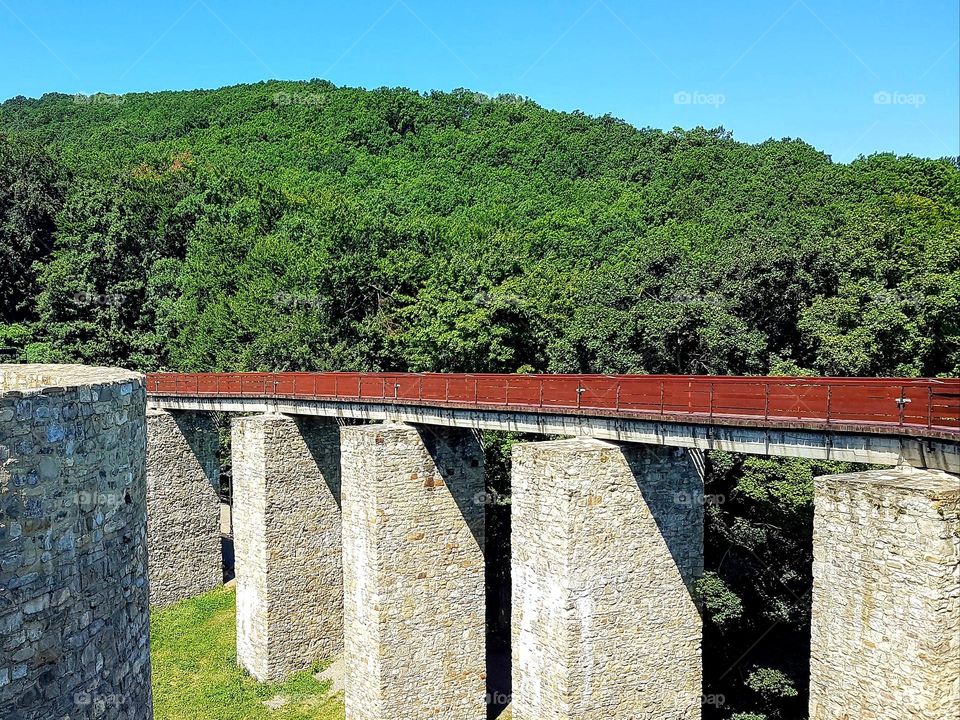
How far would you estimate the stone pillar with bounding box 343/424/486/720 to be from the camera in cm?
1878

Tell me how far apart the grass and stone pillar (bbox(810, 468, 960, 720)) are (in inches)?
568

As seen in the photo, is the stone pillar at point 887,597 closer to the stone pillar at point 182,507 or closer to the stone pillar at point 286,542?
the stone pillar at point 286,542

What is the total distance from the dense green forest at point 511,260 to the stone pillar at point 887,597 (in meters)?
8.98

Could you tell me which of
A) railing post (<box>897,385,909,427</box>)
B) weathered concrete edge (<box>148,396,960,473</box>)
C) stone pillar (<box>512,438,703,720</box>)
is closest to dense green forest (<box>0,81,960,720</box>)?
stone pillar (<box>512,438,703,720</box>)

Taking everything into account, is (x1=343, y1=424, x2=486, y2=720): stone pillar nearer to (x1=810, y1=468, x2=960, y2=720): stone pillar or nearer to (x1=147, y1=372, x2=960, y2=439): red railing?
(x1=147, y1=372, x2=960, y2=439): red railing

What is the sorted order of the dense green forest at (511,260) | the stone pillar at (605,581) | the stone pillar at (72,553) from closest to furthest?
the stone pillar at (72,553) < the stone pillar at (605,581) < the dense green forest at (511,260)

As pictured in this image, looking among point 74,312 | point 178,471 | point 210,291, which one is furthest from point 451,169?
point 178,471

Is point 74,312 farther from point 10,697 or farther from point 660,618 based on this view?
point 10,697

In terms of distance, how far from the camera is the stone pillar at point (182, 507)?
2865 cm

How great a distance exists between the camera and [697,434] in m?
14.1

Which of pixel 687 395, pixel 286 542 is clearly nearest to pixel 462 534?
pixel 286 542

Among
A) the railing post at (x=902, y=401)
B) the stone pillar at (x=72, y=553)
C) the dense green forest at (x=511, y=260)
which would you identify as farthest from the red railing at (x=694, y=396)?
the stone pillar at (x=72, y=553)

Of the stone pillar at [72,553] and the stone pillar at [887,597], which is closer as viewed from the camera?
the stone pillar at [72,553]

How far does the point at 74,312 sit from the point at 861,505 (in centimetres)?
4357
